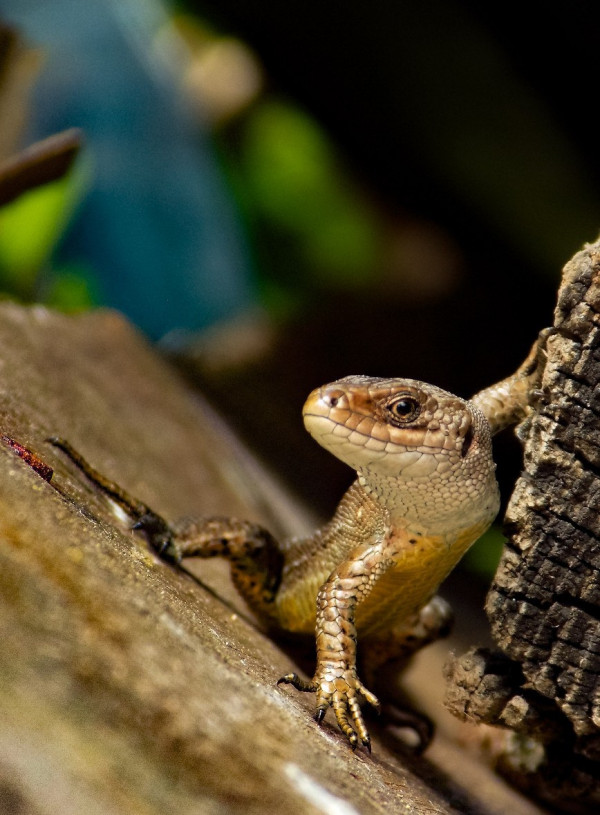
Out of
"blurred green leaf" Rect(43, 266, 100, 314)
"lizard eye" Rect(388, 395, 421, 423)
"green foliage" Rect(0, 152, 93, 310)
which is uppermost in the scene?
"lizard eye" Rect(388, 395, 421, 423)

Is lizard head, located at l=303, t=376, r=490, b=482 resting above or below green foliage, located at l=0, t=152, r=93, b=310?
above

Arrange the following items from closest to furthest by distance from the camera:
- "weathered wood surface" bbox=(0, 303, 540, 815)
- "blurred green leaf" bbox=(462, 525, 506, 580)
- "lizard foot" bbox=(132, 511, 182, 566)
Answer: "weathered wood surface" bbox=(0, 303, 540, 815), "lizard foot" bbox=(132, 511, 182, 566), "blurred green leaf" bbox=(462, 525, 506, 580)

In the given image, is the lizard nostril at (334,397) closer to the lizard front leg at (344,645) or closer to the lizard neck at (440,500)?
the lizard neck at (440,500)

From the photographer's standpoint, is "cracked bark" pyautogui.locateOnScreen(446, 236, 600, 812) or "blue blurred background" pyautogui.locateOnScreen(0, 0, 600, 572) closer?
"cracked bark" pyautogui.locateOnScreen(446, 236, 600, 812)

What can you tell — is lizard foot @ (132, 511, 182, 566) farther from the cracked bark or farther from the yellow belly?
the cracked bark

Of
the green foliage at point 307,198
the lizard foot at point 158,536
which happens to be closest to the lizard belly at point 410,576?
the lizard foot at point 158,536

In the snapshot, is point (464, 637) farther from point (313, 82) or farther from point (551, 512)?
point (313, 82)

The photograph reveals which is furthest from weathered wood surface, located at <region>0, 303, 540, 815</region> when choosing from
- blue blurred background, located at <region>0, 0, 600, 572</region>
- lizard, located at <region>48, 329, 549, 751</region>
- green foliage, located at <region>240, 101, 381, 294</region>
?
green foliage, located at <region>240, 101, 381, 294</region>
